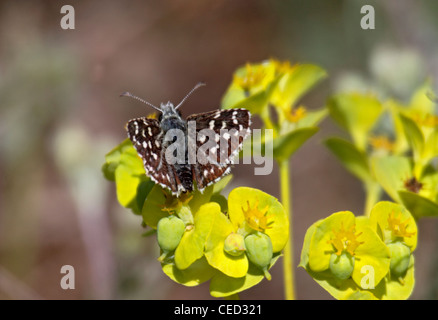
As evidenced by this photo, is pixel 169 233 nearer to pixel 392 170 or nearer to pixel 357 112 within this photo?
pixel 392 170

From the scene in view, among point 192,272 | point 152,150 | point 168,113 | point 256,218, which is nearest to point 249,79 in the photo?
point 168,113

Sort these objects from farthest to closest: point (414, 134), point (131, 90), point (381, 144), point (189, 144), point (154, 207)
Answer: point (131, 90) < point (381, 144) < point (414, 134) < point (189, 144) < point (154, 207)

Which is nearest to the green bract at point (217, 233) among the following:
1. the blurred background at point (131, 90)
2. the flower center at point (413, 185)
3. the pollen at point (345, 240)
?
the pollen at point (345, 240)

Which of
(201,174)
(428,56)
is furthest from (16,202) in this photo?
(428,56)

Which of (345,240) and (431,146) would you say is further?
(431,146)

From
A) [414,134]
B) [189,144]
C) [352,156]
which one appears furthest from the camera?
[352,156]

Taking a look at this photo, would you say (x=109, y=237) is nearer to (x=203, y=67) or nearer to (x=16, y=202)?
(x=16, y=202)

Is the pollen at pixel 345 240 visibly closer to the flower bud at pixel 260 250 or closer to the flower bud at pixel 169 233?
the flower bud at pixel 260 250
